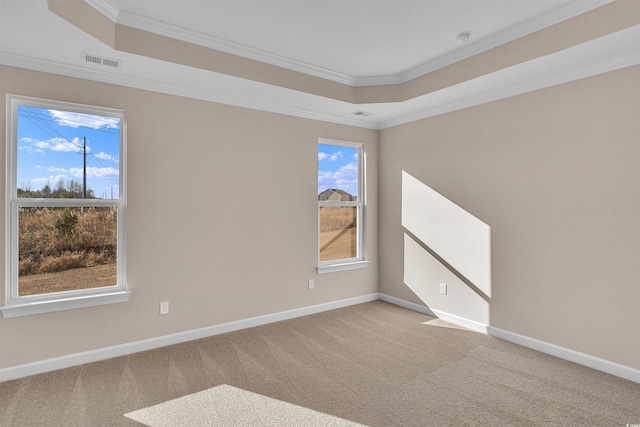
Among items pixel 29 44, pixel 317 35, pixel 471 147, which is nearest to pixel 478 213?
pixel 471 147

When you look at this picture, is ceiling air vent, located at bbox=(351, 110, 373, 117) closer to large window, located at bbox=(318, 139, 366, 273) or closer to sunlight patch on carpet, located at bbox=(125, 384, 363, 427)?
large window, located at bbox=(318, 139, 366, 273)

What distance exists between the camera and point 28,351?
2.68 m

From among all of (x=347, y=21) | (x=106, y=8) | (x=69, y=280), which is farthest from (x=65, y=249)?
(x=347, y=21)

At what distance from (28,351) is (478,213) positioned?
14.6 ft

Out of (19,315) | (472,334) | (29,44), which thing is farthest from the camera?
(472,334)

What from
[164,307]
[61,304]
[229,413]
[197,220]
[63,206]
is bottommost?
[229,413]

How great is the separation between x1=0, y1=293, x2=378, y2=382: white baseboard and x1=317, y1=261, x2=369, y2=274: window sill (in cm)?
45

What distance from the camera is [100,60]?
272cm

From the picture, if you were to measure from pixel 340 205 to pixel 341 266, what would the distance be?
0.86m

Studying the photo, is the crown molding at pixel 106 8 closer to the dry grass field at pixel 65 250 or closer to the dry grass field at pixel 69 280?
the dry grass field at pixel 65 250

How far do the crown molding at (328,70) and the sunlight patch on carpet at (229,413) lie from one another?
290 cm

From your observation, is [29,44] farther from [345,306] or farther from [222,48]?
[345,306]

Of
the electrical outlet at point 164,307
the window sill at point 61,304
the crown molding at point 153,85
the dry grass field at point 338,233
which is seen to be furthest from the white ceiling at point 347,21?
the electrical outlet at point 164,307

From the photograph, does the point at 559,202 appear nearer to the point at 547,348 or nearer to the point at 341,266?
the point at 547,348
